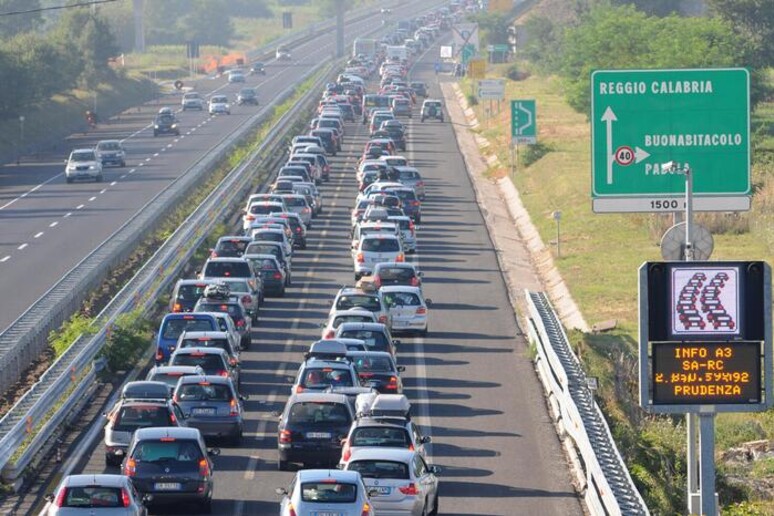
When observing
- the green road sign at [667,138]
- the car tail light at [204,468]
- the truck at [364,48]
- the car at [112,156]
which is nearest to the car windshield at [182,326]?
the green road sign at [667,138]

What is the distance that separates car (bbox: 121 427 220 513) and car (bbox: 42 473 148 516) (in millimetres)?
2474

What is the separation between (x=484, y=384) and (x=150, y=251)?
20.4 m

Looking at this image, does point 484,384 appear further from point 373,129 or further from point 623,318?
point 373,129

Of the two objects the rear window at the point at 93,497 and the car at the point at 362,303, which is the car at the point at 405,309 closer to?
the car at the point at 362,303

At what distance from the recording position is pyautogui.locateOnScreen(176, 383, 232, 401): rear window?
3136cm

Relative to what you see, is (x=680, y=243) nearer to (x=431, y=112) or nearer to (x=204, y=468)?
(x=204, y=468)

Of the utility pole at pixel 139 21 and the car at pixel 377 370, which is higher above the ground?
the utility pole at pixel 139 21

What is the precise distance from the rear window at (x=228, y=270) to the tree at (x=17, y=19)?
107 meters

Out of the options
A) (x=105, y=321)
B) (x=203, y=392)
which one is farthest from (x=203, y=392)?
(x=105, y=321)

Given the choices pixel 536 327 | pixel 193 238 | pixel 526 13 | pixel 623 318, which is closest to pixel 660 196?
pixel 536 327

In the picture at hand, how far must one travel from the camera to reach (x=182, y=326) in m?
37.5

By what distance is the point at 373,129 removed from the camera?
10012 centimetres

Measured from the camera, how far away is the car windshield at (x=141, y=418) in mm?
28969

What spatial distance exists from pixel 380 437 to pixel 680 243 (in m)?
5.40
